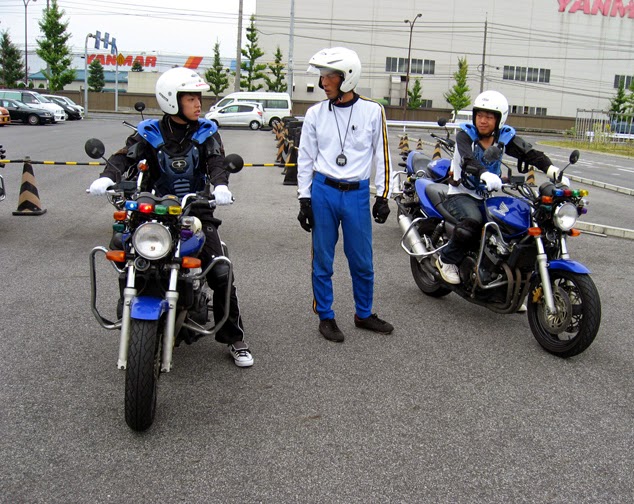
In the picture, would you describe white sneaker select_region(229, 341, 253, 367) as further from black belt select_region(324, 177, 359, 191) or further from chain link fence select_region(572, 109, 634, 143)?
chain link fence select_region(572, 109, 634, 143)

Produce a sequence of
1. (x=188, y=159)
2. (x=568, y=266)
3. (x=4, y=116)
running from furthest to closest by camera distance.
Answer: (x=4, y=116) → (x=568, y=266) → (x=188, y=159)

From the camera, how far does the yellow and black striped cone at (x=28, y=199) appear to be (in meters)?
9.69

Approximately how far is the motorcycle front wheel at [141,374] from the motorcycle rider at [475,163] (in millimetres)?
2970

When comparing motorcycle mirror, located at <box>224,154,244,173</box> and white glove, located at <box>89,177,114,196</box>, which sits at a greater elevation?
motorcycle mirror, located at <box>224,154,244,173</box>

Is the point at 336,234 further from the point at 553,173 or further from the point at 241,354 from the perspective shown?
the point at 553,173

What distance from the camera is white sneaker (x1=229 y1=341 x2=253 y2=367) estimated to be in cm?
452

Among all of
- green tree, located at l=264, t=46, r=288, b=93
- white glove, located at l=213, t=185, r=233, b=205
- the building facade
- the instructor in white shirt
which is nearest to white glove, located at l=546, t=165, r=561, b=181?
the instructor in white shirt

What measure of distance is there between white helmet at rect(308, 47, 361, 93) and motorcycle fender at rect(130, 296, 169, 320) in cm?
220

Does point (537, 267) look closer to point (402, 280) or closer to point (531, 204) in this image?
point (531, 204)

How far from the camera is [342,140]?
199 inches

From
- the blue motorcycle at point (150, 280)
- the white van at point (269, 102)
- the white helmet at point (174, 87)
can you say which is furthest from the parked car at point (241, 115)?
the blue motorcycle at point (150, 280)

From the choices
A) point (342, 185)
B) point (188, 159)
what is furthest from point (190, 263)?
point (342, 185)

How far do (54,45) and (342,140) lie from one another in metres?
60.1

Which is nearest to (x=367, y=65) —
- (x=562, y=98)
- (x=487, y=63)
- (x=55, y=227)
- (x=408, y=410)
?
(x=487, y=63)
